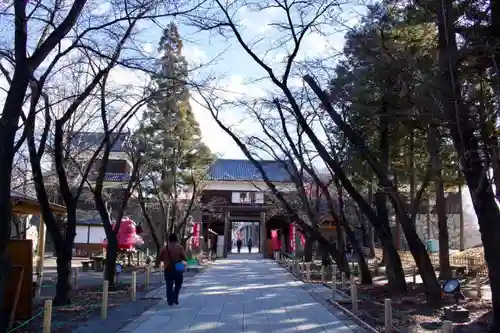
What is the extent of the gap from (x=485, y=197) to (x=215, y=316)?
5968 mm

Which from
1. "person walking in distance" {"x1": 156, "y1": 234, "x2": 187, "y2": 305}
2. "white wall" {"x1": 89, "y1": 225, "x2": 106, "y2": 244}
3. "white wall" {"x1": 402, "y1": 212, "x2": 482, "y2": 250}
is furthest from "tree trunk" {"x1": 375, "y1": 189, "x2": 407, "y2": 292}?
"white wall" {"x1": 402, "y1": 212, "x2": 482, "y2": 250}

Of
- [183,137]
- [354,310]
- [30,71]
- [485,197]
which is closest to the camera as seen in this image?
[30,71]

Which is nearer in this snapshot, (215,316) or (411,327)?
(411,327)

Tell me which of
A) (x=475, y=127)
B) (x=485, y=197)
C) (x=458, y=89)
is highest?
(x=458, y=89)

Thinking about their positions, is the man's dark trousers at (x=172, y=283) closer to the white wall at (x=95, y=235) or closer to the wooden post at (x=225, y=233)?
the white wall at (x=95, y=235)

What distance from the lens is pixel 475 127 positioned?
8.96 m

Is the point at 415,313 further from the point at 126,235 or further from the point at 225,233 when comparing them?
the point at 225,233

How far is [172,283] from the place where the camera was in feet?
40.8

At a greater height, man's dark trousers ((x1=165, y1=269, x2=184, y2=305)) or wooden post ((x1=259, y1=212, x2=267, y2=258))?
wooden post ((x1=259, y1=212, x2=267, y2=258))

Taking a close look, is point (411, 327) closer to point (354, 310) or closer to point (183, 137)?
point (354, 310)

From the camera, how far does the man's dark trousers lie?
12281 millimetres

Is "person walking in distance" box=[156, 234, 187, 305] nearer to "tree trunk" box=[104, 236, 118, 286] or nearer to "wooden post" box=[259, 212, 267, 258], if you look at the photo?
"tree trunk" box=[104, 236, 118, 286]

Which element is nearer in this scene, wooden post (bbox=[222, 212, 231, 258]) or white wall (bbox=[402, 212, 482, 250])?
wooden post (bbox=[222, 212, 231, 258])

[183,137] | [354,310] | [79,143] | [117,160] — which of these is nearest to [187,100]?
[183,137]
